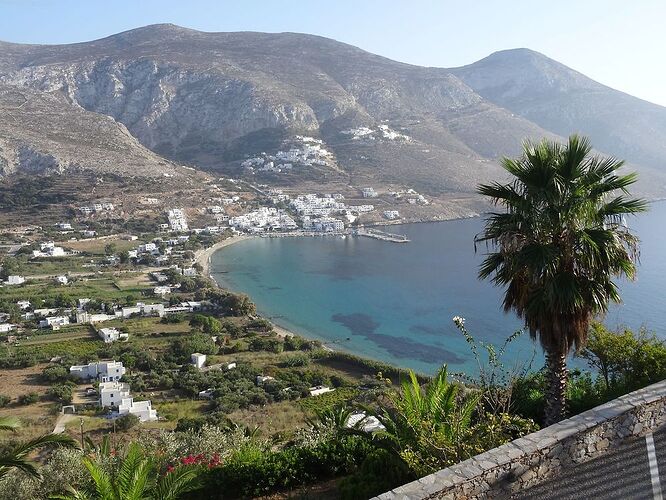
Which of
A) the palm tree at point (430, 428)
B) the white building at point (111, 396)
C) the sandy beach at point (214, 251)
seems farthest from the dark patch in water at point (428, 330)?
the palm tree at point (430, 428)

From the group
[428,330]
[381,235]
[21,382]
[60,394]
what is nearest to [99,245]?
[21,382]

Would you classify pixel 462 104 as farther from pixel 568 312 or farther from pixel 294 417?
pixel 568 312

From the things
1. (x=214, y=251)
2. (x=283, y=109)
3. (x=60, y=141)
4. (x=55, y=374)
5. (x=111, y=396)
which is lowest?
(x=214, y=251)

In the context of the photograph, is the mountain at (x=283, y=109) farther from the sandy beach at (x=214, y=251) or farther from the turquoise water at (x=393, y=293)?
the turquoise water at (x=393, y=293)

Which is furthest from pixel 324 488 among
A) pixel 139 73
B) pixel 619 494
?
pixel 139 73

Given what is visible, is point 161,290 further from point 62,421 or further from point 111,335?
point 62,421

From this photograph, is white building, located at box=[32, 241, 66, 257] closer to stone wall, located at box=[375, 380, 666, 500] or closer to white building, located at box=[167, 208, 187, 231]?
white building, located at box=[167, 208, 187, 231]
